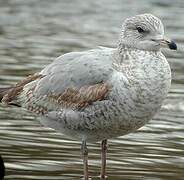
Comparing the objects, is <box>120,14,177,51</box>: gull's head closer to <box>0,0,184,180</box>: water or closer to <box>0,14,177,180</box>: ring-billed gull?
<box>0,14,177,180</box>: ring-billed gull

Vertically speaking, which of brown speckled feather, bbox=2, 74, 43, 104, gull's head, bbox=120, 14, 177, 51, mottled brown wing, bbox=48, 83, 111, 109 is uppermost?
gull's head, bbox=120, 14, 177, 51

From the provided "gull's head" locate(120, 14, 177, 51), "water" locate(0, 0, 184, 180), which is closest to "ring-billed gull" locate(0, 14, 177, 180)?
"gull's head" locate(120, 14, 177, 51)

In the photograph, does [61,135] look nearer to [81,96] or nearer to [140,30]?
[81,96]

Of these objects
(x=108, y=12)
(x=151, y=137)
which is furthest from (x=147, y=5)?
(x=151, y=137)

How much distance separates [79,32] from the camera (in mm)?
19391

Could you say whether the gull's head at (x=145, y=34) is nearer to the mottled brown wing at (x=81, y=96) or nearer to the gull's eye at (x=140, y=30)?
the gull's eye at (x=140, y=30)

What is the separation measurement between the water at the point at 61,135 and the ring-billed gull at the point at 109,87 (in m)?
0.56

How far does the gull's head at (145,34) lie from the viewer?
8.30 meters

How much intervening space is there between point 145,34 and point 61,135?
8.29ft

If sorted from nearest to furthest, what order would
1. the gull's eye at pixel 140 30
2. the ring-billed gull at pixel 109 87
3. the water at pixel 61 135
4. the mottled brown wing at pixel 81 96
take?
the ring-billed gull at pixel 109 87 → the mottled brown wing at pixel 81 96 → the gull's eye at pixel 140 30 → the water at pixel 61 135

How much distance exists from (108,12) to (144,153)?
43.7 feet

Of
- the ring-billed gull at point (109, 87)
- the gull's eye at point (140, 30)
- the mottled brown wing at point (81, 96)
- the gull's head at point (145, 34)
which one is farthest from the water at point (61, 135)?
the gull's eye at point (140, 30)

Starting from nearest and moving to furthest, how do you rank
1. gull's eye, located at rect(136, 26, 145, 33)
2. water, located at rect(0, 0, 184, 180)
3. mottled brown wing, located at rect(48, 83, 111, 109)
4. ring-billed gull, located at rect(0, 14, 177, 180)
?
ring-billed gull, located at rect(0, 14, 177, 180) → mottled brown wing, located at rect(48, 83, 111, 109) → gull's eye, located at rect(136, 26, 145, 33) → water, located at rect(0, 0, 184, 180)

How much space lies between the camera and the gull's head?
8297mm
